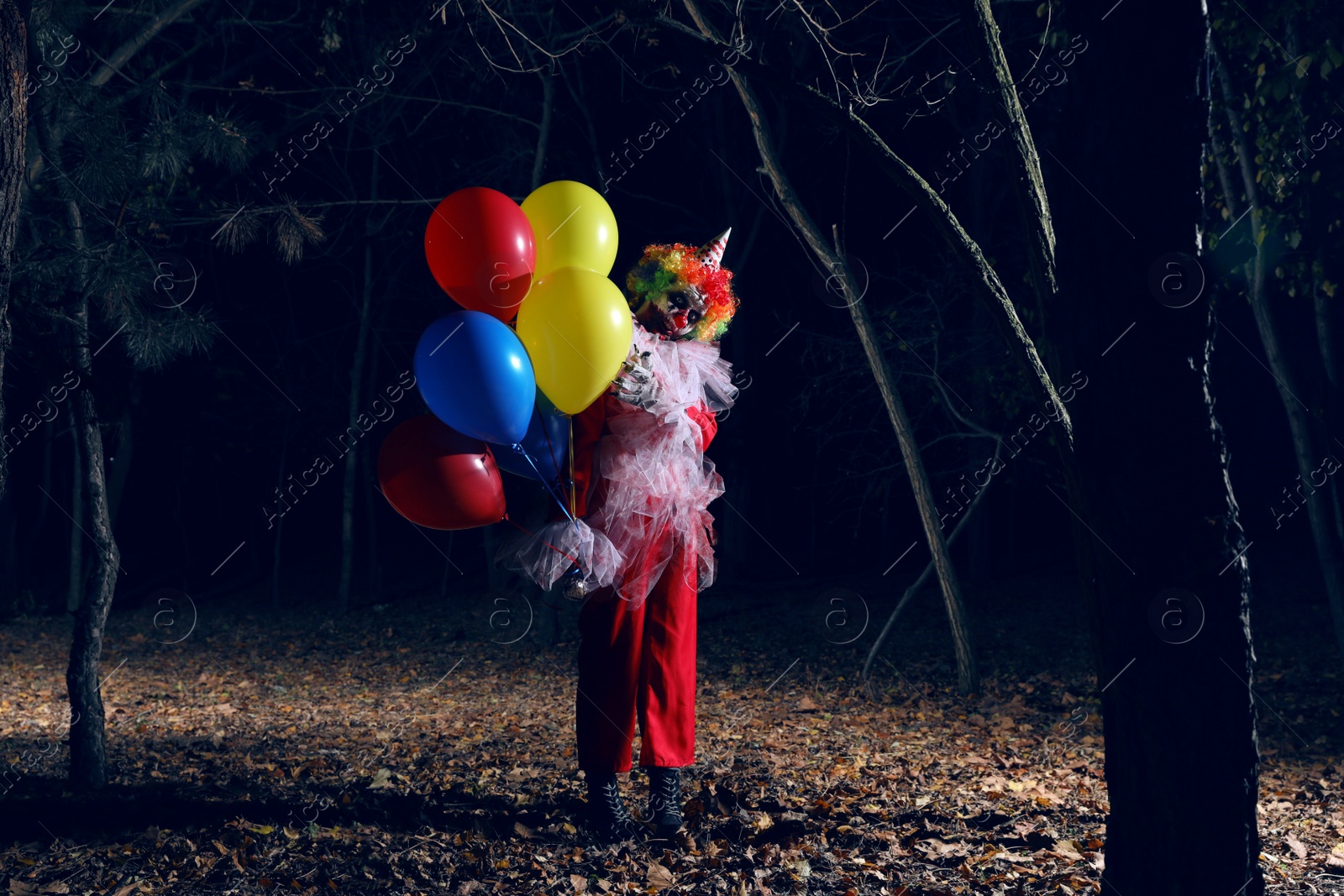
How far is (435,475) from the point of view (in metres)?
3.72

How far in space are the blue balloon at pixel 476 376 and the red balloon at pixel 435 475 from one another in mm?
103

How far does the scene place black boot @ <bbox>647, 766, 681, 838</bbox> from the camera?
422 centimetres

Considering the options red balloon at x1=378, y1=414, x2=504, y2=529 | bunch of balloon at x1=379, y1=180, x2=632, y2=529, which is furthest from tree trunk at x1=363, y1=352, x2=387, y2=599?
red balloon at x1=378, y1=414, x2=504, y2=529

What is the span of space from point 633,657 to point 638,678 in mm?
99

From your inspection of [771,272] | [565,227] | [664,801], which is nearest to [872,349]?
[565,227]

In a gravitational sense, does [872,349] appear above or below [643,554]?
above

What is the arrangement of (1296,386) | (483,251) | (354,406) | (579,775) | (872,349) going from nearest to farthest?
(483,251) → (579,775) → (1296,386) → (872,349) → (354,406)

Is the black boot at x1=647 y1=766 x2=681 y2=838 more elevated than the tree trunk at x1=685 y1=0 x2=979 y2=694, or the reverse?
the tree trunk at x1=685 y1=0 x2=979 y2=694

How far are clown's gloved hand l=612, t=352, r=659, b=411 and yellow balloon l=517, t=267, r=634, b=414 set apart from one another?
0.41ft

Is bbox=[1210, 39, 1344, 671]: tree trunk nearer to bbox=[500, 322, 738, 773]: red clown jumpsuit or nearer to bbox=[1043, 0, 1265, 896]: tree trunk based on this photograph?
bbox=[1043, 0, 1265, 896]: tree trunk

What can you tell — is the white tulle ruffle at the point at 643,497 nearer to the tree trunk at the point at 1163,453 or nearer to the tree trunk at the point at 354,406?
the tree trunk at the point at 1163,453

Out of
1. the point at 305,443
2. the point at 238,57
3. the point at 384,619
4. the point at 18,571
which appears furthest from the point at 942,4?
the point at 18,571

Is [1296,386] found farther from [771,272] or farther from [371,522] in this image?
[371,522]

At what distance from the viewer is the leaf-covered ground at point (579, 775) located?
12.5 feet
